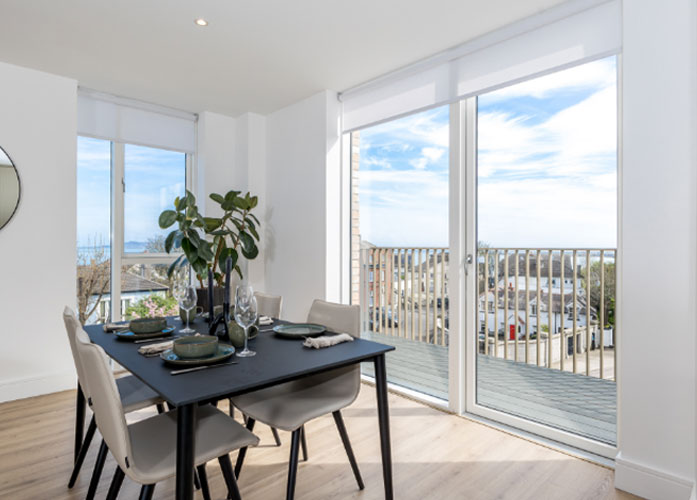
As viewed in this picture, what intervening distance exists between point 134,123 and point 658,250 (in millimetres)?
4164

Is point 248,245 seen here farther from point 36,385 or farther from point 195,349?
point 195,349

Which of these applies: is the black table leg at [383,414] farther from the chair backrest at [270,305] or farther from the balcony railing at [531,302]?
the balcony railing at [531,302]

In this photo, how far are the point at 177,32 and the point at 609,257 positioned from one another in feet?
9.67

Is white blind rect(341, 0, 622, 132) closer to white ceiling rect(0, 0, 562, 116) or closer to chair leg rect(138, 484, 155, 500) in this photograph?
white ceiling rect(0, 0, 562, 116)

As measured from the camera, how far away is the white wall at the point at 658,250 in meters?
1.85

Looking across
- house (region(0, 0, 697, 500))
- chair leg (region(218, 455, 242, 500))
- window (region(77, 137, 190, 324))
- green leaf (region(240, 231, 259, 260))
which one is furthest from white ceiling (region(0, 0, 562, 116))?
chair leg (region(218, 455, 242, 500))

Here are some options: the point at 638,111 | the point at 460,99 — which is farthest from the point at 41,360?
the point at 638,111

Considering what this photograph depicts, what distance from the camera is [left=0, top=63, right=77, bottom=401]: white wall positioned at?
3154 mm

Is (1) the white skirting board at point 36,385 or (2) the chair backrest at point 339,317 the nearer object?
(2) the chair backrest at point 339,317

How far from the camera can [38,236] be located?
328 centimetres

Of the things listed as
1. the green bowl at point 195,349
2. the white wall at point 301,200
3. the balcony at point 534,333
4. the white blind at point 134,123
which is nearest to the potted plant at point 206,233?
the white wall at point 301,200

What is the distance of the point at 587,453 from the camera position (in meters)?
2.35

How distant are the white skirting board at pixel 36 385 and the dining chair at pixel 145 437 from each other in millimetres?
2281

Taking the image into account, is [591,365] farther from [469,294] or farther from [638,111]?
[638,111]
